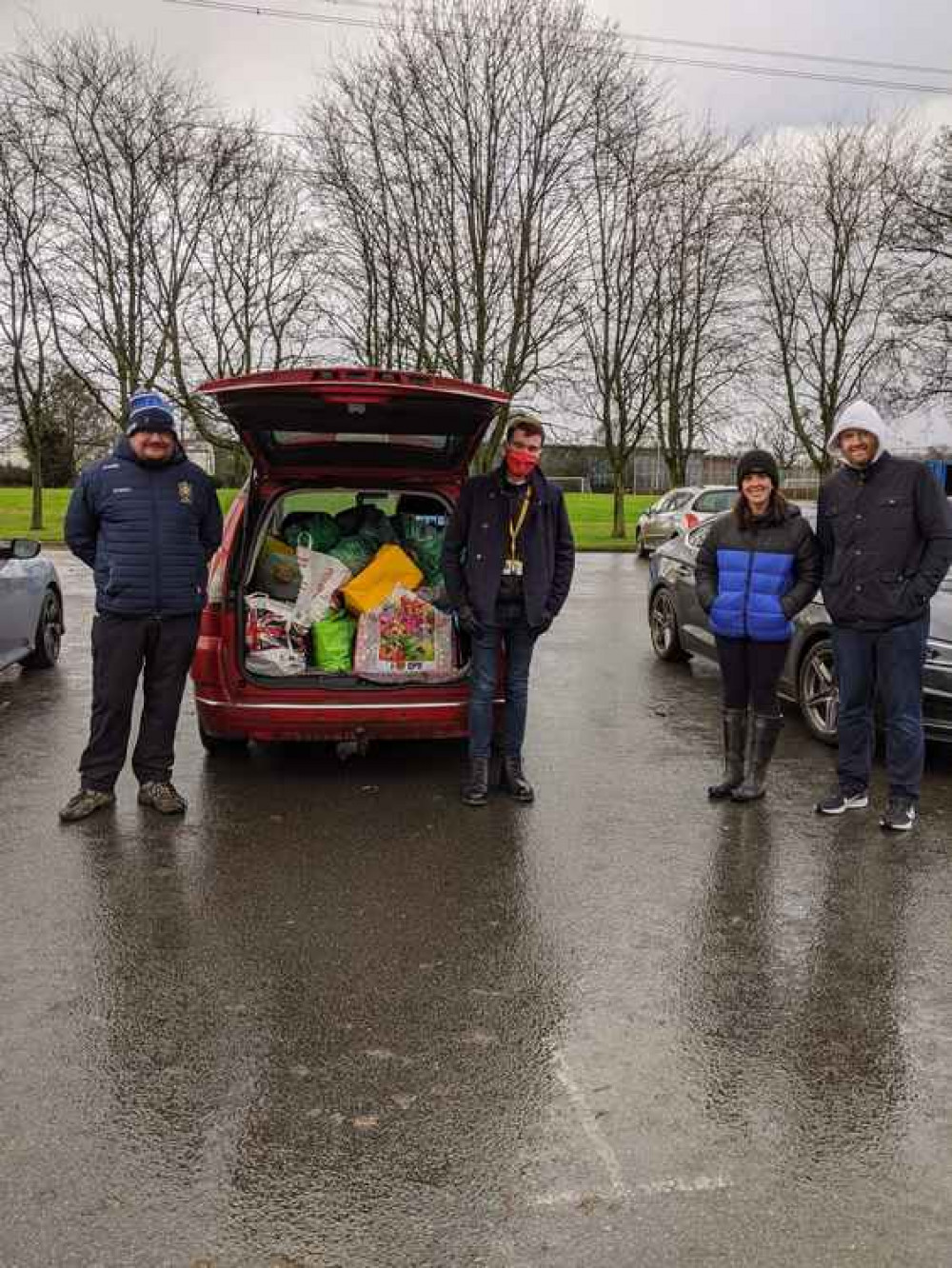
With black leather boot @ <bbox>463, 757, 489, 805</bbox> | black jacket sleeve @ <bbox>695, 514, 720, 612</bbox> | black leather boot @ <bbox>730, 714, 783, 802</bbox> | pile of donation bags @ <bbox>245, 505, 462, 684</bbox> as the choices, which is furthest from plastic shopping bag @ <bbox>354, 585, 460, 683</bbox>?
black leather boot @ <bbox>730, 714, 783, 802</bbox>

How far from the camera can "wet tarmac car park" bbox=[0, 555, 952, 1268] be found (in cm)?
238

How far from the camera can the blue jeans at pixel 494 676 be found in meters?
5.49

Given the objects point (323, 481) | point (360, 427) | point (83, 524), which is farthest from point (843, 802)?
point (83, 524)

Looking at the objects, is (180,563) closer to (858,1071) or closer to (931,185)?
(858,1071)

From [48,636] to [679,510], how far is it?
15335 millimetres

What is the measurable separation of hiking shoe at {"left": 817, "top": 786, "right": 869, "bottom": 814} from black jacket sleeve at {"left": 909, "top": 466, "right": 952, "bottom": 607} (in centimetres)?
109

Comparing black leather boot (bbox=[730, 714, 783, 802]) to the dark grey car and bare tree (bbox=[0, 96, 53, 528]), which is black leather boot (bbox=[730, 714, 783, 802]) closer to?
the dark grey car

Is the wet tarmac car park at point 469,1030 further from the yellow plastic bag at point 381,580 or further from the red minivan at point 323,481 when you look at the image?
the yellow plastic bag at point 381,580

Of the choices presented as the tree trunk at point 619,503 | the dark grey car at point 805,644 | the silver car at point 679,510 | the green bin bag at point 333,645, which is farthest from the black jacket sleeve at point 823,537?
the tree trunk at point 619,503

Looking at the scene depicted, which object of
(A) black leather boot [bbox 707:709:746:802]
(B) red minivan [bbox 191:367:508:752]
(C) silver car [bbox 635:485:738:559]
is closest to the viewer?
(B) red minivan [bbox 191:367:508:752]

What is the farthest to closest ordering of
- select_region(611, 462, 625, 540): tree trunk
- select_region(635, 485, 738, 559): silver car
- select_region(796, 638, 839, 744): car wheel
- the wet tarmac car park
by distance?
select_region(611, 462, 625, 540): tree trunk, select_region(635, 485, 738, 559): silver car, select_region(796, 638, 839, 744): car wheel, the wet tarmac car park

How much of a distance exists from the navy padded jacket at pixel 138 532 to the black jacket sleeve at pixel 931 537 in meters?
3.51

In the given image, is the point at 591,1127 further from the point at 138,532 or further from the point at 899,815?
the point at 138,532

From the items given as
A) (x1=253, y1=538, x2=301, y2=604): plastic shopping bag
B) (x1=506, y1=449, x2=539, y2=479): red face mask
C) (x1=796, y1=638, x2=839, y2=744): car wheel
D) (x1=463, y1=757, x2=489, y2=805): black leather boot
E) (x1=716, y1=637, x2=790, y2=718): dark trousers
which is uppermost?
(x1=506, y1=449, x2=539, y2=479): red face mask
